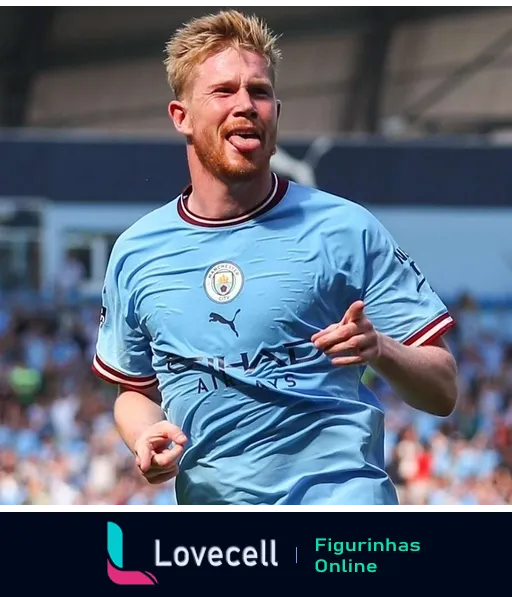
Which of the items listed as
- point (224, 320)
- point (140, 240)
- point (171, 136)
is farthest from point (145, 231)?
point (171, 136)

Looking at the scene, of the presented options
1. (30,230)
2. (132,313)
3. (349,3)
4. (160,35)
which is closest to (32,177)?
(30,230)

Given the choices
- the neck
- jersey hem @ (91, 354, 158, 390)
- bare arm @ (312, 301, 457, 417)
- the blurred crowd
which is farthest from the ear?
the blurred crowd

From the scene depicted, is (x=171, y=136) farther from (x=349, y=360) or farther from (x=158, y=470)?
(x=349, y=360)

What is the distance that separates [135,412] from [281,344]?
0.54 meters

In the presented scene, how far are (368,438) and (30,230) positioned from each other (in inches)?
675

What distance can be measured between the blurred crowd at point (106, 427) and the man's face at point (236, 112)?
705 cm

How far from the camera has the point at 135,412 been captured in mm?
3811

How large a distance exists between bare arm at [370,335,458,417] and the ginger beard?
603 millimetres

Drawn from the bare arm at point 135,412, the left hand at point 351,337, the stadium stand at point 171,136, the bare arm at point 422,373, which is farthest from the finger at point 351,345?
the stadium stand at point 171,136

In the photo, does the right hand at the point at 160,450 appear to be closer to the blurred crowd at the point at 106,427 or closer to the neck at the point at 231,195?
the neck at the point at 231,195

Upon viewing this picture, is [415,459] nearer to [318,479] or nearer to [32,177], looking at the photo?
[32,177]

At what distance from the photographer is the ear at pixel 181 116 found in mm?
3682
